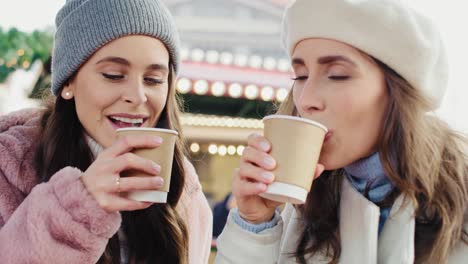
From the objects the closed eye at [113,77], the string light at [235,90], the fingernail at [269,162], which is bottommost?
the fingernail at [269,162]

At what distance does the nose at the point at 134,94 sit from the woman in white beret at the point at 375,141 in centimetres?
52

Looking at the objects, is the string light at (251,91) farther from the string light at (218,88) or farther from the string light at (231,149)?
the string light at (231,149)

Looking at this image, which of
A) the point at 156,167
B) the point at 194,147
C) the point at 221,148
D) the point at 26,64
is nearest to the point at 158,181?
the point at 156,167

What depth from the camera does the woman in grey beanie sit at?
147 centimetres

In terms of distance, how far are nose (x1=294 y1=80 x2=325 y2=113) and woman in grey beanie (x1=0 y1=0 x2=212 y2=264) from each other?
539 millimetres

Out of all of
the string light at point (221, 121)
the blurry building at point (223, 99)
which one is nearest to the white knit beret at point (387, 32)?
the blurry building at point (223, 99)

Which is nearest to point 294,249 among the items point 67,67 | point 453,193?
point 453,193

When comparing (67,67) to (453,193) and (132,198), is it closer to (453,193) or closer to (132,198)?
(132,198)

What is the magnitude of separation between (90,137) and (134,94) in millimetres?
292

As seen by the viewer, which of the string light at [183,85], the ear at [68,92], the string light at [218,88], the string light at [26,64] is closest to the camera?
the ear at [68,92]

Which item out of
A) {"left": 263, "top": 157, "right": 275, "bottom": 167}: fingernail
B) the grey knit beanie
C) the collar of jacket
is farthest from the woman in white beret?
the grey knit beanie

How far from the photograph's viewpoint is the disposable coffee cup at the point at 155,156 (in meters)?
1.37

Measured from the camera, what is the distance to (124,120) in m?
1.86

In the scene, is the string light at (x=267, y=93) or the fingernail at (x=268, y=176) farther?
the string light at (x=267, y=93)
